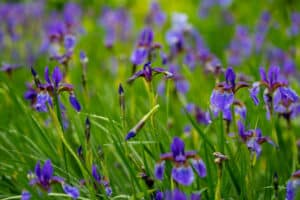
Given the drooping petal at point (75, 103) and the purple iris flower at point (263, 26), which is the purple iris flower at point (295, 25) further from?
the drooping petal at point (75, 103)

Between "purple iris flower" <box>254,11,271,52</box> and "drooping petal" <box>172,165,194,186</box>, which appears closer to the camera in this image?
"drooping petal" <box>172,165,194,186</box>

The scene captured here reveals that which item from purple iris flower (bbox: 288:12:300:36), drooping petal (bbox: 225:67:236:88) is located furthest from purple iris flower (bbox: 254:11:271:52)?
drooping petal (bbox: 225:67:236:88)

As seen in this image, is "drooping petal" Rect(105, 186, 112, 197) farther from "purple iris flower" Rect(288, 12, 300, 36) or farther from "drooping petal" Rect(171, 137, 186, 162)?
"purple iris flower" Rect(288, 12, 300, 36)

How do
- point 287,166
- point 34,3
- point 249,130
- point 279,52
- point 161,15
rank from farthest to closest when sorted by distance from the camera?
1. point 34,3
2. point 161,15
3. point 279,52
4. point 287,166
5. point 249,130

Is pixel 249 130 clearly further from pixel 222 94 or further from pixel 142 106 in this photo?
pixel 142 106

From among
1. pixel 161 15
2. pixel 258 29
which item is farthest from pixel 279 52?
pixel 161 15

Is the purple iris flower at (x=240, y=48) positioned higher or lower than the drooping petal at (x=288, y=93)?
higher

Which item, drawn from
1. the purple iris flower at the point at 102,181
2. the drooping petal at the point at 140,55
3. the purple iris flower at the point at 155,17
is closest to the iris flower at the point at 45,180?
the purple iris flower at the point at 102,181
